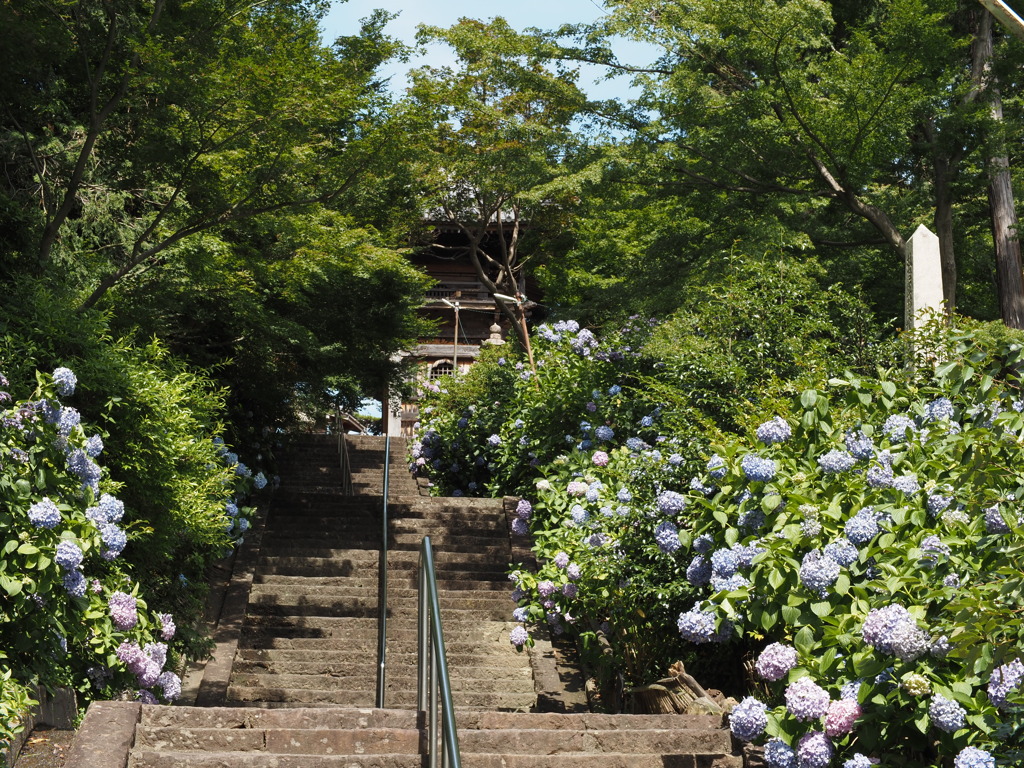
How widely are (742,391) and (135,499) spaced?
4.69 meters

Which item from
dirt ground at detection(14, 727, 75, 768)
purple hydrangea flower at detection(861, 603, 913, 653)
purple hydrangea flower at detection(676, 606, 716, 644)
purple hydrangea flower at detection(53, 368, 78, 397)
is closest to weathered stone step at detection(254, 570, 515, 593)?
purple hydrangea flower at detection(676, 606, 716, 644)

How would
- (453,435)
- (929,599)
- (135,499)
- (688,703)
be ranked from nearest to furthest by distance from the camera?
1. (929,599)
2. (688,703)
3. (135,499)
4. (453,435)

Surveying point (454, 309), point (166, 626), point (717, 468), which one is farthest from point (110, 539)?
point (454, 309)

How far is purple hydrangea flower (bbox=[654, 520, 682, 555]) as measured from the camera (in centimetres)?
671

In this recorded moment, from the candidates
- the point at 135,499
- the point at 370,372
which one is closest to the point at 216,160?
the point at 135,499

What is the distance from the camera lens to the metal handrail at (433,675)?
13.8 feet

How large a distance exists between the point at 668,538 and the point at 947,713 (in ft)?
8.46

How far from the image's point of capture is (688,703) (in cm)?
693

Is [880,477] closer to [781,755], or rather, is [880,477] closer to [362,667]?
[781,755]

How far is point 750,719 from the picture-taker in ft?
16.0

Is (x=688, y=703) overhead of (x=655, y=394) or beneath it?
beneath

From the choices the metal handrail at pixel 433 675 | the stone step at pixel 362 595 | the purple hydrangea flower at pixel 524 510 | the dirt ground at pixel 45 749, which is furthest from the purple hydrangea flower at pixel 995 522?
the stone step at pixel 362 595

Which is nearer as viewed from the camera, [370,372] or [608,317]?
[608,317]

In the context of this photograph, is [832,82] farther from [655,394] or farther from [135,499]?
[135,499]
